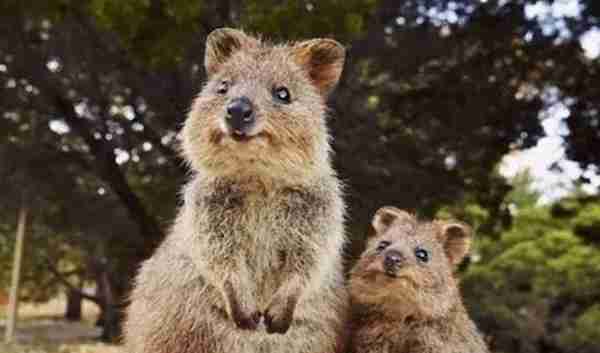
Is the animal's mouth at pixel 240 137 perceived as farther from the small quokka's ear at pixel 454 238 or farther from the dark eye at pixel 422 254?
the small quokka's ear at pixel 454 238

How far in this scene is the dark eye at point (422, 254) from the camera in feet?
14.1

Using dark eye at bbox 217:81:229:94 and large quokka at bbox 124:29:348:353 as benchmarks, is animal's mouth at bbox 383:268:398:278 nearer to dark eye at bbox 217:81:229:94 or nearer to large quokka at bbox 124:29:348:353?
large quokka at bbox 124:29:348:353

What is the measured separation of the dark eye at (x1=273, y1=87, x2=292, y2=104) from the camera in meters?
3.55

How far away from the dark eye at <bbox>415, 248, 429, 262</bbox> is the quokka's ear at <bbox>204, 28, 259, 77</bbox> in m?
1.38

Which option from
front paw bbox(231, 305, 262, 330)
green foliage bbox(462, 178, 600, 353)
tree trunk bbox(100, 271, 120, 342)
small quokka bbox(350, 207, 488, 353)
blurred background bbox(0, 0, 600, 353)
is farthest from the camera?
tree trunk bbox(100, 271, 120, 342)

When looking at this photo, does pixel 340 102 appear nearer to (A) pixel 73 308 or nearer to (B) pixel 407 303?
(B) pixel 407 303

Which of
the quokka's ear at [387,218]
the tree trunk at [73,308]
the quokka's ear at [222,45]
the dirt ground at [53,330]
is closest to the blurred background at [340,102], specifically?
the dirt ground at [53,330]

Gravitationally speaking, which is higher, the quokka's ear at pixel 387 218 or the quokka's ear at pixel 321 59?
the quokka's ear at pixel 321 59

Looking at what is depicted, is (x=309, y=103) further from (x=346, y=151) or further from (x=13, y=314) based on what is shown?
(x=13, y=314)

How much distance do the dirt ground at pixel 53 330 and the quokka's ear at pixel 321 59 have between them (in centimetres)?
1068

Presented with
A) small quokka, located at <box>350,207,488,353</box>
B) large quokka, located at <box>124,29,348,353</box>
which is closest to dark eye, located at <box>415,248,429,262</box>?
small quokka, located at <box>350,207,488,353</box>

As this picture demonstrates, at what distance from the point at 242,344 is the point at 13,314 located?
14.9 meters

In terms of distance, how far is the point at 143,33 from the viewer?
10273 millimetres

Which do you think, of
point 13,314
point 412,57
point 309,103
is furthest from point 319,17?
point 13,314
